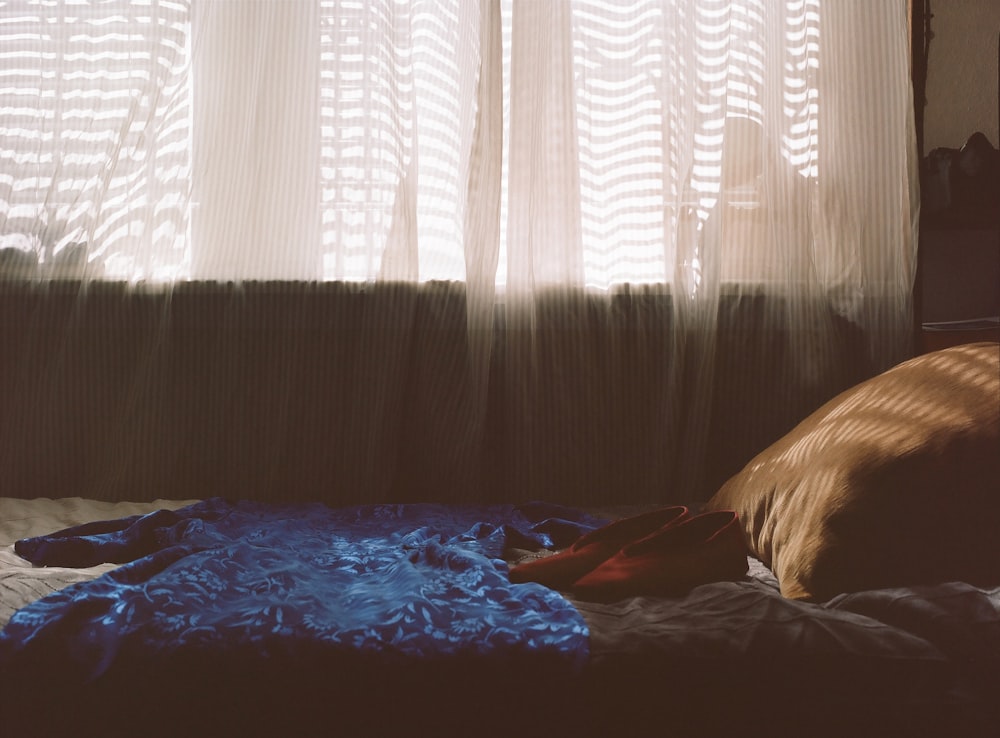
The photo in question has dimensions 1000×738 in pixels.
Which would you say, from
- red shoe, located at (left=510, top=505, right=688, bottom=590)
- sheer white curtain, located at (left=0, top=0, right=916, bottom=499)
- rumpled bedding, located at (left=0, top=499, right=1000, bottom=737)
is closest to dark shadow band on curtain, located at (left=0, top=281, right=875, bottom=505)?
sheer white curtain, located at (left=0, top=0, right=916, bottom=499)

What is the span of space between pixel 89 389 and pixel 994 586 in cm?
165

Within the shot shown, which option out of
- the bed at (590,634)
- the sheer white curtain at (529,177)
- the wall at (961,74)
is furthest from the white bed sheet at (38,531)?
Result: the wall at (961,74)

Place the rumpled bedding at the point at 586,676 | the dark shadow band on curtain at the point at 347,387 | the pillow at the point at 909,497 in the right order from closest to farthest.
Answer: the rumpled bedding at the point at 586,676 → the pillow at the point at 909,497 → the dark shadow band on curtain at the point at 347,387

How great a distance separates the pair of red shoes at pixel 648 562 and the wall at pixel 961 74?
1247mm

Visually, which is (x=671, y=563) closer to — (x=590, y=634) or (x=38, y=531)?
(x=590, y=634)

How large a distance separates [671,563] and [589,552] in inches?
4.7

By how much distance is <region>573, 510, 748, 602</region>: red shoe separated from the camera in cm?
97

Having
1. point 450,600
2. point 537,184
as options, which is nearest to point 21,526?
point 450,600

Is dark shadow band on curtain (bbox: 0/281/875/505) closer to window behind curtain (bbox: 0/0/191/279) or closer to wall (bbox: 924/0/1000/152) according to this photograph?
window behind curtain (bbox: 0/0/191/279)

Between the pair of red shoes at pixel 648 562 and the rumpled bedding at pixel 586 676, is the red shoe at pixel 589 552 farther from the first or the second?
the rumpled bedding at pixel 586 676

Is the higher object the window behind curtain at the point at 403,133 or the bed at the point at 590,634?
the window behind curtain at the point at 403,133

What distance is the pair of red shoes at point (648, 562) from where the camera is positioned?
0.97m

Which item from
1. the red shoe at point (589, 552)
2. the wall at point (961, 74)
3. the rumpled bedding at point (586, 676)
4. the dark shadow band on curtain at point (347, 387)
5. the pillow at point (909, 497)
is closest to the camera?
the rumpled bedding at point (586, 676)

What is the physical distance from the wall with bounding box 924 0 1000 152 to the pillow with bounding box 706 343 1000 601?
3.13 ft
